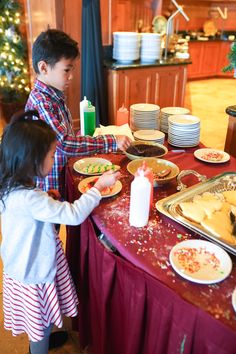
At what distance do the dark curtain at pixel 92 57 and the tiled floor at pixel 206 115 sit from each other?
1.47 meters

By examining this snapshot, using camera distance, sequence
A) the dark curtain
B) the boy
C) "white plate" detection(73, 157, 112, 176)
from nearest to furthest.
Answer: the boy, "white plate" detection(73, 157, 112, 176), the dark curtain

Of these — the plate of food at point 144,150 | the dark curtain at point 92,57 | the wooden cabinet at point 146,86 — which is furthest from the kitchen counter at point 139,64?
the plate of food at point 144,150

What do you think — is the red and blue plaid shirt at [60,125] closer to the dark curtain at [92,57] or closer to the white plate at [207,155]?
the white plate at [207,155]

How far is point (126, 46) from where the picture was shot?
3.49 m

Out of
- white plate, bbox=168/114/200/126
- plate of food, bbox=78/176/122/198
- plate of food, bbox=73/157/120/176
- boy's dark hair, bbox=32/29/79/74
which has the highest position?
boy's dark hair, bbox=32/29/79/74

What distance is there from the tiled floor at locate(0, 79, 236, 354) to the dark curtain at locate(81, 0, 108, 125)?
1467mm

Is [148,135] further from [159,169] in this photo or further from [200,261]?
[200,261]

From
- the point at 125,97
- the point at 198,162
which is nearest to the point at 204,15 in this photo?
the point at 125,97

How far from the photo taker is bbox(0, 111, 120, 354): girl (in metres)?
0.96

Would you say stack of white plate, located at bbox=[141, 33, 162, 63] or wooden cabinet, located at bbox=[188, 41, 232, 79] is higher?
stack of white plate, located at bbox=[141, 33, 162, 63]

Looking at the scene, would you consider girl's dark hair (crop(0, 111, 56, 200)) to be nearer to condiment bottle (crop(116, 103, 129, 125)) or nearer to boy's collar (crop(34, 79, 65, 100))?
boy's collar (crop(34, 79, 65, 100))

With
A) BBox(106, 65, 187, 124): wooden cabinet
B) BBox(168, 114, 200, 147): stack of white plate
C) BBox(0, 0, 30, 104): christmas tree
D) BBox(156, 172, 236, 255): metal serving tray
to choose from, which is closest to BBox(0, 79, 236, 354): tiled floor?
BBox(0, 0, 30, 104): christmas tree

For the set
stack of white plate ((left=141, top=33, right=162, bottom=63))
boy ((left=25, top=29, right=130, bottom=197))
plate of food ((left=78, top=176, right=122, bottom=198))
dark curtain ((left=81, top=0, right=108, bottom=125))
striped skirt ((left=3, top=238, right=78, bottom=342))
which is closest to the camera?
striped skirt ((left=3, top=238, right=78, bottom=342))

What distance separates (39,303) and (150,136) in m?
1.00
